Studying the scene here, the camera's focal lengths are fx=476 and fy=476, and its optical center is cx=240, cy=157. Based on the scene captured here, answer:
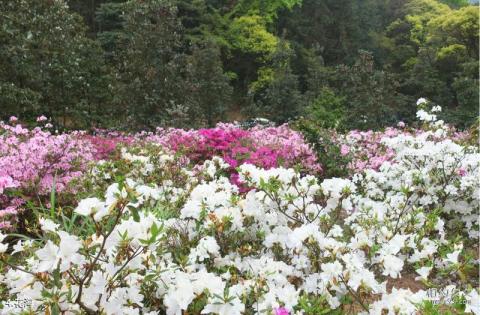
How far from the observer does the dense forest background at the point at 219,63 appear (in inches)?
448

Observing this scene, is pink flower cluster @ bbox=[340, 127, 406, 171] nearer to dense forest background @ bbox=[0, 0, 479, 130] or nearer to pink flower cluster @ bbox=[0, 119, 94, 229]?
dense forest background @ bbox=[0, 0, 479, 130]

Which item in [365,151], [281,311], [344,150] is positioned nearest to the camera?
[281,311]

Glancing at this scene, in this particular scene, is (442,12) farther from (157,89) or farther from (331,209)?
(331,209)

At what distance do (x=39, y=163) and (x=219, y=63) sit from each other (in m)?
10.3

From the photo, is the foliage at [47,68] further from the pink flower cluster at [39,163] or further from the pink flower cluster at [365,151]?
the pink flower cluster at [365,151]

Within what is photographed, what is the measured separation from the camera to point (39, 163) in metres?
5.04

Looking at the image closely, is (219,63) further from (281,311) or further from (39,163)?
(281,311)

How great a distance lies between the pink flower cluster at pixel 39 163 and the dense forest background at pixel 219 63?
508 centimetres

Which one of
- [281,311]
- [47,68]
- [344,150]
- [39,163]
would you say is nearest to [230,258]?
[281,311]

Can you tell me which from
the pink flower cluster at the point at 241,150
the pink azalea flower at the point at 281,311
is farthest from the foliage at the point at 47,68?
the pink azalea flower at the point at 281,311

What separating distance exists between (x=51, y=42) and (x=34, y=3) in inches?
40.0

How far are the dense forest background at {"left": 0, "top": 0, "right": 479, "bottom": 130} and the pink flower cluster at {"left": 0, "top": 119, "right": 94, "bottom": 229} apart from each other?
5.08 meters

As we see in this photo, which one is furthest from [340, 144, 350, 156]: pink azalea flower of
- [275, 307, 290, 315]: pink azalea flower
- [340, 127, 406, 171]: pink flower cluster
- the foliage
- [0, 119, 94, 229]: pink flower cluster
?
the foliage

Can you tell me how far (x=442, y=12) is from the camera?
28.1m
